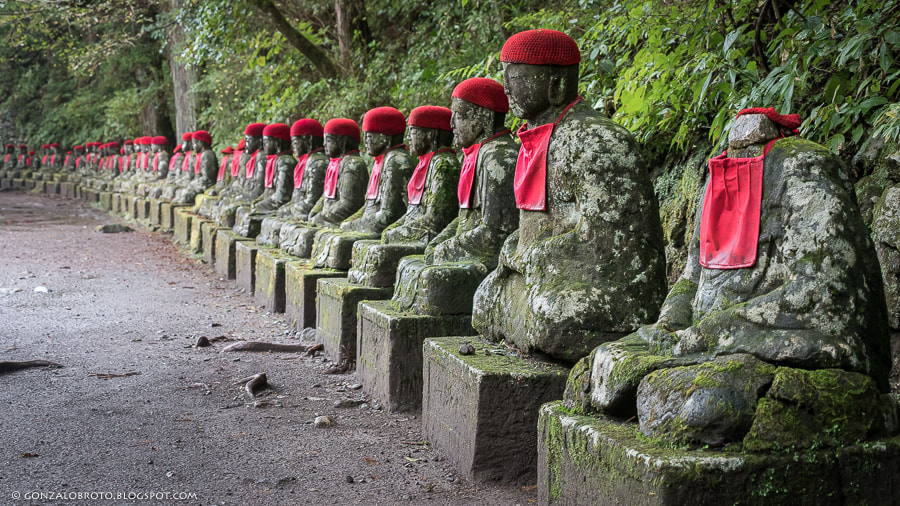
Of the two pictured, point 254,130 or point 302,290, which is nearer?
point 302,290

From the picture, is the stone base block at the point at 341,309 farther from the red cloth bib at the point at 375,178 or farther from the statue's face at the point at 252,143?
the statue's face at the point at 252,143

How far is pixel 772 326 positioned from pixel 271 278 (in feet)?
18.2

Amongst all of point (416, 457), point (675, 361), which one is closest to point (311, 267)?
point (416, 457)

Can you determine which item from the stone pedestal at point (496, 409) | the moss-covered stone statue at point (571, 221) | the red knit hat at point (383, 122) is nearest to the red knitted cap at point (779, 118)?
the moss-covered stone statue at point (571, 221)

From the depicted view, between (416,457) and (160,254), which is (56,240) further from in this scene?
(416,457)

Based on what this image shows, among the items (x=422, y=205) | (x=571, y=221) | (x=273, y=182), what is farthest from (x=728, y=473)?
(x=273, y=182)

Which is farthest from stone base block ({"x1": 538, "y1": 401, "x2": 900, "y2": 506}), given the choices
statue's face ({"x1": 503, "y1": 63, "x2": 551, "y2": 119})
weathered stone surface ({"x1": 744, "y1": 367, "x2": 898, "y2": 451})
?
statue's face ({"x1": 503, "y1": 63, "x2": 551, "y2": 119})

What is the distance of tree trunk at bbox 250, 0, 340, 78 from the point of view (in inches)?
431

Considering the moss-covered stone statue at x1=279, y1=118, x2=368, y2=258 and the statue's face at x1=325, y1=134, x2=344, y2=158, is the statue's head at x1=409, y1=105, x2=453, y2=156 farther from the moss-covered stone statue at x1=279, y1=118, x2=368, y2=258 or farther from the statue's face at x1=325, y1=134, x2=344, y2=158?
the statue's face at x1=325, y1=134, x2=344, y2=158

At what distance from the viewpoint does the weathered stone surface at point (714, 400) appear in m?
2.25

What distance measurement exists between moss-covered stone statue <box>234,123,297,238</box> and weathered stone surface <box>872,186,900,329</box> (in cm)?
681

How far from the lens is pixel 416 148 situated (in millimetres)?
5453

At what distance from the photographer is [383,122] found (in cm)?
618

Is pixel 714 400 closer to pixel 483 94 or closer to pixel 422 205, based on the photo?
pixel 483 94
